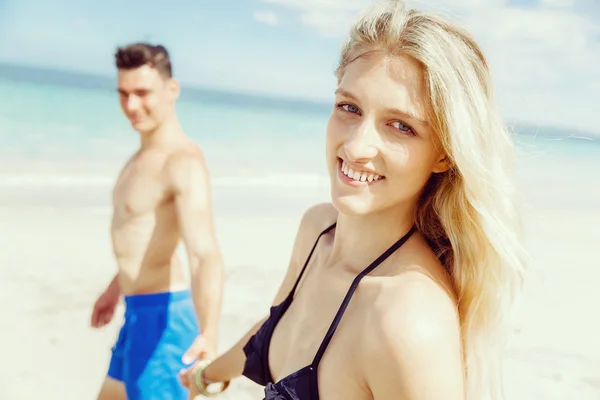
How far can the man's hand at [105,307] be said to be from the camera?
357 cm

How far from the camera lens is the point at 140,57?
362 centimetres

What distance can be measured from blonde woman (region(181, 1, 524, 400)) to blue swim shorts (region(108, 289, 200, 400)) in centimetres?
140

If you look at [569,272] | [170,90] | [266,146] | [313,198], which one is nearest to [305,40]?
[266,146]

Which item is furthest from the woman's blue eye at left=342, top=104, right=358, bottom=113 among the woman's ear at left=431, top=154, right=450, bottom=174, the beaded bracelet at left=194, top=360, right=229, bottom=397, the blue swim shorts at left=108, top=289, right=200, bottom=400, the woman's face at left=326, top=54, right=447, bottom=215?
the blue swim shorts at left=108, top=289, right=200, bottom=400

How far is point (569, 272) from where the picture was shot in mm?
8172

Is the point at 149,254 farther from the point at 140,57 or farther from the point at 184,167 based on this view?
the point at 140,57

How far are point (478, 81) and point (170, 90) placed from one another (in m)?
2.43

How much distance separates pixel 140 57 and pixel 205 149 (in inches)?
701

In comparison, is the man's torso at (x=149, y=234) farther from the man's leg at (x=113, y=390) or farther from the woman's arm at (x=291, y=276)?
the woman's arm at (x=291, y=276)

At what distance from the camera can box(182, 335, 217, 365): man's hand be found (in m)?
2.64

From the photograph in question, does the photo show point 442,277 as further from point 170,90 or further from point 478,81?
point 170,90

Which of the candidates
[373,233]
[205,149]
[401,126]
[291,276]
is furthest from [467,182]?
[205,149]

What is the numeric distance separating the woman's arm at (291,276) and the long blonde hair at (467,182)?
0.49 metres

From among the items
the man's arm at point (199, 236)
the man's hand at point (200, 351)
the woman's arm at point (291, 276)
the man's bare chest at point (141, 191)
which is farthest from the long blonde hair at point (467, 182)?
the man's bare chest at point (141, 191)
